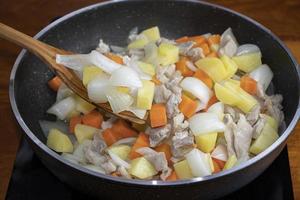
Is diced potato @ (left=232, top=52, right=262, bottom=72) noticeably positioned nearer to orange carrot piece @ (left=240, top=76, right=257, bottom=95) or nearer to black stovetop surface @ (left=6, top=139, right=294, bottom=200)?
orange carrot piece @ (left=240, top=76, right=257, bottom=95)

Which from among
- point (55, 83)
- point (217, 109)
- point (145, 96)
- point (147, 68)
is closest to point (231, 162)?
point (217, 109)

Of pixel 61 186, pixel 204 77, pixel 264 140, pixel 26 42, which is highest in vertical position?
pixel 26 42

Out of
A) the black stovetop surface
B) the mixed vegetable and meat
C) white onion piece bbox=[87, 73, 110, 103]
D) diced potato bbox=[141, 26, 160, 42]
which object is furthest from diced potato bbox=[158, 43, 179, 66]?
the black stovetop surface

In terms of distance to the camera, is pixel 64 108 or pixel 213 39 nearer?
pixel 64 108

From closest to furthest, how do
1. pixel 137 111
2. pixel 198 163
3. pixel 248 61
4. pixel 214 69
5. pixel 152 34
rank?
1. pixel 198 163
2. pixel 137 111
3. pixel 214 69
4. pixel 248 61
5. pixel 152 34

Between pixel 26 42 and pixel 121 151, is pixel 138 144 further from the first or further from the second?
pixel 26 42

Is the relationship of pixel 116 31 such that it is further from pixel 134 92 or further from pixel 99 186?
pixel 99 186

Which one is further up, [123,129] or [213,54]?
[213,54]

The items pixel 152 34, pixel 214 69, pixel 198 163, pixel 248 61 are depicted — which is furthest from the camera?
pixel 152 34

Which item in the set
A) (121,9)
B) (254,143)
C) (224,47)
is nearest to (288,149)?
(254,143)
